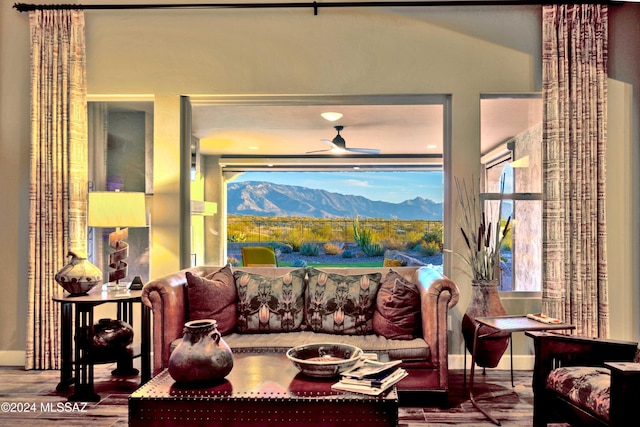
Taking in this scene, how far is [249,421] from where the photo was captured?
2193mm

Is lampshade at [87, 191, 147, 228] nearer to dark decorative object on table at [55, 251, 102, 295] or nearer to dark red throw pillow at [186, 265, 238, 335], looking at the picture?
dark decorative object on table at [55, 251, 102, 295]

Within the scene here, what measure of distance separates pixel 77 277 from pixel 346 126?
8.20 feet

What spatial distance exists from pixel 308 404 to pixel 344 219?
8.73 feet

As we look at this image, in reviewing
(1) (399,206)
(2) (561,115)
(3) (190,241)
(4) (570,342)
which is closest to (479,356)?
(4) (570,342)

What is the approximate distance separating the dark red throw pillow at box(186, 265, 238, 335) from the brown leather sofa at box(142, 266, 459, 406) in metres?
0.09

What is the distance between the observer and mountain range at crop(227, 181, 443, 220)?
186 inches

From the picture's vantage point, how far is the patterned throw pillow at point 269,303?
12.1 feet

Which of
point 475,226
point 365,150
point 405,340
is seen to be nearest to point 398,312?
point 405,340

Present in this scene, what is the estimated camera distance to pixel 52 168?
437 cm

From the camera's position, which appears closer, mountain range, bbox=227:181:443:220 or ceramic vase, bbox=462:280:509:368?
ceramic vase, bbox=462:280:509:368

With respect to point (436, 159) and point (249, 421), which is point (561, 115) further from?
point (249, 421)

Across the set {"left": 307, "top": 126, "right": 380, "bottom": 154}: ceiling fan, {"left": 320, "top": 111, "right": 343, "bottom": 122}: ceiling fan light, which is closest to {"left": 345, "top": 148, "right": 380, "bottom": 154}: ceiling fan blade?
{"left": 307, "top": 126, "right": 380, "bottom": 154}: ceiling fan

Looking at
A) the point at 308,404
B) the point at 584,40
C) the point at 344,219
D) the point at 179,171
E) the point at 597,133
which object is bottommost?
the point at 308,404

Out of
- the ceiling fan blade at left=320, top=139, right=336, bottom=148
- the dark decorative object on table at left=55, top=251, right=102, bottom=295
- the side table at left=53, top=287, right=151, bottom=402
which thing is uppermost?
the ceiling fan blade at left=320, top=139, right=336, bottom=148
